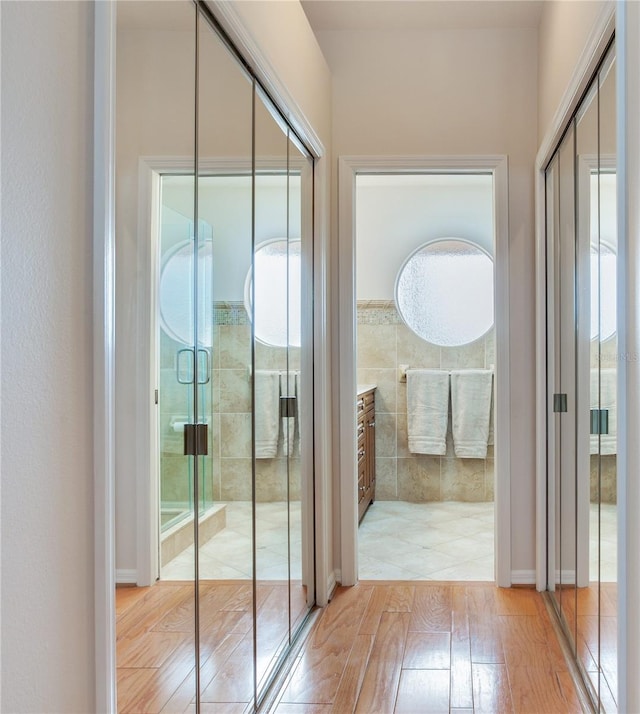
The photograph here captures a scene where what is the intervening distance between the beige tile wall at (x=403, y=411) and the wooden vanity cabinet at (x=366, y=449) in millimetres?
141

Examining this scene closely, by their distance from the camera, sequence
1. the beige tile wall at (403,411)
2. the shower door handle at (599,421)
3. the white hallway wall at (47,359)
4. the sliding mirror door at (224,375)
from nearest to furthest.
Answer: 1. the white hallway wall at (47,359)
2. the sliding mirror door at (224,375)
3. the shower door handle at (599,421)
4. the beige tile wall at (403,411)

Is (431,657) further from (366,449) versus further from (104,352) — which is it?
(366,449)

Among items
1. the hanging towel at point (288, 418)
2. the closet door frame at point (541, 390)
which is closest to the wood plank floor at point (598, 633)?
the closet door frame at point (541, 390)

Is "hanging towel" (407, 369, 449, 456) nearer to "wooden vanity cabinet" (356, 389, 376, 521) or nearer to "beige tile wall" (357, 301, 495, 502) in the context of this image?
"beige tile wall" (357, 301, 495, 502)

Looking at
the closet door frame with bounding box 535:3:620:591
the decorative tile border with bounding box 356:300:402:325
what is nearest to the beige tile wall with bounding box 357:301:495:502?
the decorative tile border with bounding box 356:300:402:325

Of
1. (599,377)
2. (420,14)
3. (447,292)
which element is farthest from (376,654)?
(447,292)

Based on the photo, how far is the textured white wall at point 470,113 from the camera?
3.60 m

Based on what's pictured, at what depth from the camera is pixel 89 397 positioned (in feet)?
3.91

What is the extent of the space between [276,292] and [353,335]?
1046 millimetres

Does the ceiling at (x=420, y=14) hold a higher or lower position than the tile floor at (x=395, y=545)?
higher

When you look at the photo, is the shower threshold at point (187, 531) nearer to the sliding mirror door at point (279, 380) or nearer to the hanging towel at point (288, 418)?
the sliding mirror door at point (279, 380)

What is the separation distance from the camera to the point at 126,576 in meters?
1.40

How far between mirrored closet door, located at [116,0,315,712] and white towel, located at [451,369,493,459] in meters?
3.01

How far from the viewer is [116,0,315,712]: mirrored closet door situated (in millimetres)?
1498
